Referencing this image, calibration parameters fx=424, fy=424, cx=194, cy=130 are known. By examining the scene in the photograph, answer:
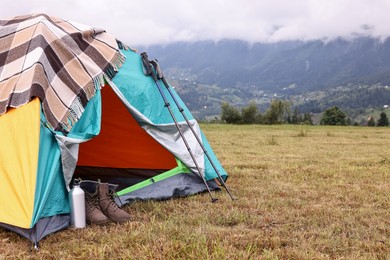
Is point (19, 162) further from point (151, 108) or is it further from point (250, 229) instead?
point (250, 229)

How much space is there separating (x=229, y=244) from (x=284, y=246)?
0.59 m

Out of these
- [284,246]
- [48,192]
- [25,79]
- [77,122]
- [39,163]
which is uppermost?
[25,79]

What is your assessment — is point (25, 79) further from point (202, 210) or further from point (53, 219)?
point (202, 210)

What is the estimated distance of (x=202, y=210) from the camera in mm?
5969

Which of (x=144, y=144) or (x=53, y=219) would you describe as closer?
(x=53, y=219)

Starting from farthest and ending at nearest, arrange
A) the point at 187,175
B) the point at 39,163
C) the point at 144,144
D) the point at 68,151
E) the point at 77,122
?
the point at 144,144
the point at 187,175
the point at 77,122
the point at 68,151
the point at 39,163

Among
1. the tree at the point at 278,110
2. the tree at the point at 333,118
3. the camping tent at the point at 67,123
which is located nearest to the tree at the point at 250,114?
the tree at the point at 278,110

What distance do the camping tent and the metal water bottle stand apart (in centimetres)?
8

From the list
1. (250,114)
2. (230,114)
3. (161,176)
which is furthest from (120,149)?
(230,114)

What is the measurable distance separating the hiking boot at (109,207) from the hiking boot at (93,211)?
2.9 inches

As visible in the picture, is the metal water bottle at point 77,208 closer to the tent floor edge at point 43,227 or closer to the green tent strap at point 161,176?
the tent floor edge at point 43,227

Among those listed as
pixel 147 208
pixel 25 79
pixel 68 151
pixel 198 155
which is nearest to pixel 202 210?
pixel 147 208

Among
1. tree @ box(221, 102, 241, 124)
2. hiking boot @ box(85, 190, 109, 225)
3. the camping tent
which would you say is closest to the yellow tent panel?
the camping tent

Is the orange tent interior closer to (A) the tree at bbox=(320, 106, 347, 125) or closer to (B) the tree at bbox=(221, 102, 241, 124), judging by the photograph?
(B) the tree at bbox=(221, 102, 241, 124)
